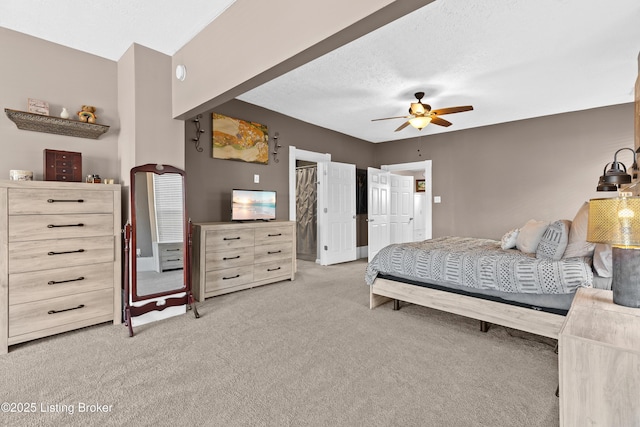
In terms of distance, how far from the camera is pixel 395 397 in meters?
1.69

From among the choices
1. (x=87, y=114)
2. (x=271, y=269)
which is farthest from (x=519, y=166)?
(x=87, y=114)

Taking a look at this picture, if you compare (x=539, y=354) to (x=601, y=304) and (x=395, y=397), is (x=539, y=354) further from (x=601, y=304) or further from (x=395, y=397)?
(x=395, y=397)

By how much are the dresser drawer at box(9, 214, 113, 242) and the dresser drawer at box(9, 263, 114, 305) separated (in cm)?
27

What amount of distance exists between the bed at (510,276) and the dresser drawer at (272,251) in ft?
4.98

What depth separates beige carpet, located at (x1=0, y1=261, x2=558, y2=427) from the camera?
155 cm

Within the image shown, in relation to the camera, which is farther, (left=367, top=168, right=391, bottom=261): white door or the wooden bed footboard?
(left=367, top=168, right=391, bottom=261): white door

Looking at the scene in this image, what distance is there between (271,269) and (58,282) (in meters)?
2.15

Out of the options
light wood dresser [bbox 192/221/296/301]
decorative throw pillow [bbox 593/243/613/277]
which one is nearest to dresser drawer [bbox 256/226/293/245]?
light wood dresser [bbox 192/221/296/301]

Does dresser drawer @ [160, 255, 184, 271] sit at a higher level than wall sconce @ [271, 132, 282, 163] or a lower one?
lower

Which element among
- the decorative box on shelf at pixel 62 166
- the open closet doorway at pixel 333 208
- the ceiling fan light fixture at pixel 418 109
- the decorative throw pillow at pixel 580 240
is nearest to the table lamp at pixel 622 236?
the decorative throw pillow at pixel 580 240

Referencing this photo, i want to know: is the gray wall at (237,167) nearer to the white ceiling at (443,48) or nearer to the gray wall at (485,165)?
the gray wall at (485,165)

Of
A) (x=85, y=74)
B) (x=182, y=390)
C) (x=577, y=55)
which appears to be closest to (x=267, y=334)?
(x=182, y=390)

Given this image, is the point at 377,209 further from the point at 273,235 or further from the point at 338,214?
the point at 273,235

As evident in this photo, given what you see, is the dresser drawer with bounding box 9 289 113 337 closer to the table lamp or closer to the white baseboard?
the table lamp
